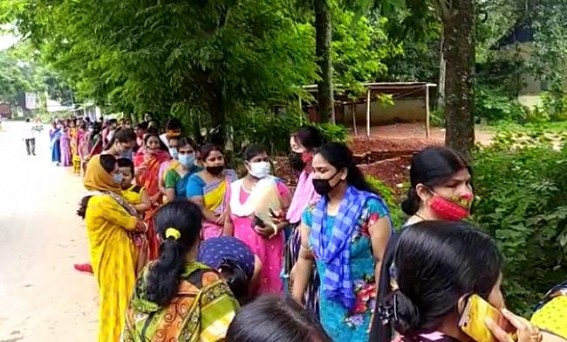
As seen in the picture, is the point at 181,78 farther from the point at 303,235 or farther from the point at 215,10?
the point at 303,235

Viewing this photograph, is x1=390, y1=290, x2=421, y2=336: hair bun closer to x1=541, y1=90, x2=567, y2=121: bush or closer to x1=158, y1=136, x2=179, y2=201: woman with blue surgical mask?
x1=158, y1=136, x2=179, y2=201: woman with blue surgical mask

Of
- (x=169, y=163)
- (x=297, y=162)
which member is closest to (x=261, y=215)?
(x=297, y=162)

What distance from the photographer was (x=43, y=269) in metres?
8.21

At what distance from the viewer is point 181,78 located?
24.0 ft

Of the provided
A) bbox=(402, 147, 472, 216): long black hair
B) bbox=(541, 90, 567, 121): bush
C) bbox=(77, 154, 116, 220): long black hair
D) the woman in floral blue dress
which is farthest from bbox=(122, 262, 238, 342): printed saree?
bbox=(541, 90, 567, 121): bush

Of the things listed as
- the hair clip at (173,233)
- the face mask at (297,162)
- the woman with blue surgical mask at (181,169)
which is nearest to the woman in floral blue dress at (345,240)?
the hair clip at (173,233)

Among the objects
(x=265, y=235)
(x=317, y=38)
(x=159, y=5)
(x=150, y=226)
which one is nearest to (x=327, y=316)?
(x=265, y=235)

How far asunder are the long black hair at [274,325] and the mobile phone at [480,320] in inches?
13.5

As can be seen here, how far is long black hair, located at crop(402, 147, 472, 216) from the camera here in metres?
2.78

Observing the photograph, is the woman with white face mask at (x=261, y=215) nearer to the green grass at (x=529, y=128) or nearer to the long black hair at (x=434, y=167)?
the long black hair at (x=434, y=167)

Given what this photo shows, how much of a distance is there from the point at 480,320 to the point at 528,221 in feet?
11.1

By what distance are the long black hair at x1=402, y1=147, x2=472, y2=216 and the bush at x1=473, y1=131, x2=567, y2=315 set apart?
1.47m

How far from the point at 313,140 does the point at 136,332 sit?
2.21m

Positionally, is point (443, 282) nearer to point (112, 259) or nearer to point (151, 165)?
point (112, 259)
